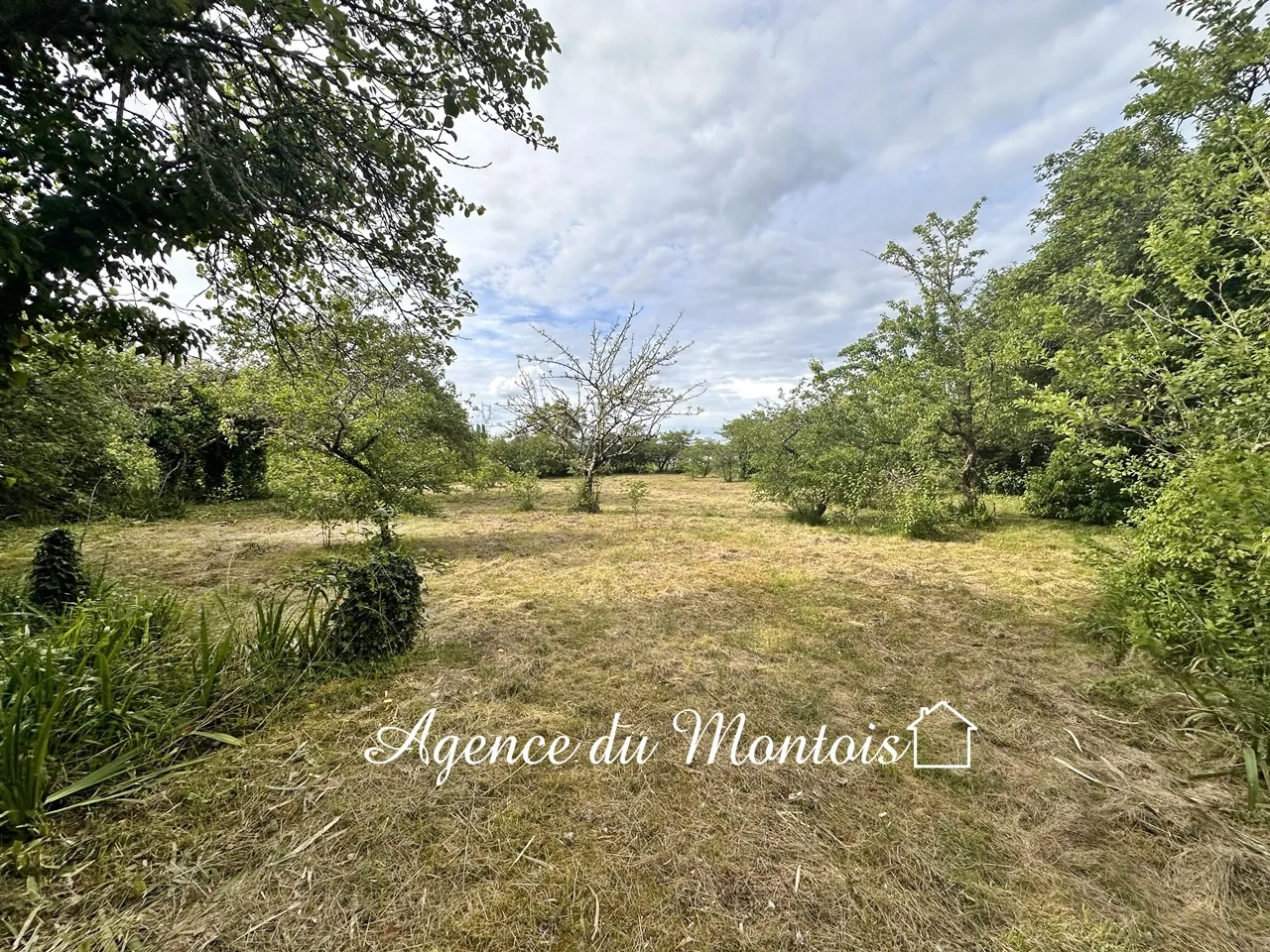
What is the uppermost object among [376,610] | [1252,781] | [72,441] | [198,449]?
[198,449]

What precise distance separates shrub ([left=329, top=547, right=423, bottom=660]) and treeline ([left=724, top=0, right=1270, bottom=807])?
4.32 metres

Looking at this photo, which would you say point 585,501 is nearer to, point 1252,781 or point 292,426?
point 292,426

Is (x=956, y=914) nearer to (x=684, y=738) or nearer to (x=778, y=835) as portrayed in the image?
(x=778, y=835)

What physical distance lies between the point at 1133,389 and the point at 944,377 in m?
3.86

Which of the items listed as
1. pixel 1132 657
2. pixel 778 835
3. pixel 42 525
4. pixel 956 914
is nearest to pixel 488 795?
pixel 778 835

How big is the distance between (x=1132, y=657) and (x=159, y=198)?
20.2ft

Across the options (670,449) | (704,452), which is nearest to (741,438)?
(670,449)

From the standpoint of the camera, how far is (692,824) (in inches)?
72.7

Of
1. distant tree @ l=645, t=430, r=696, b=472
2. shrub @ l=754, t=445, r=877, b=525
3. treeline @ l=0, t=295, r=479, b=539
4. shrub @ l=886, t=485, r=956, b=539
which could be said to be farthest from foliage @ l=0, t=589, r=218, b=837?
distant tree @ l=645, t=430, r=696, b=472

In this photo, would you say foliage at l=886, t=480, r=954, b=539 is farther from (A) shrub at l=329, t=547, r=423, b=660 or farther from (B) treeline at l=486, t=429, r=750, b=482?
(A) shrub at l=329, t=547, r=423, b=660

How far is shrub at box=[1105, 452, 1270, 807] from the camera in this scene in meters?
2.20

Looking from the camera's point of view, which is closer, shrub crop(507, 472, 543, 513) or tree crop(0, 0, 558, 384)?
tree crop(0, 0, 558, 384)

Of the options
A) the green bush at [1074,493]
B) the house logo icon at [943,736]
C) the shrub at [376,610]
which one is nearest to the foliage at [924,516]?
the green bush at [1074,493]

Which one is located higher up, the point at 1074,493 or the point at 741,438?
the point at 741,438
